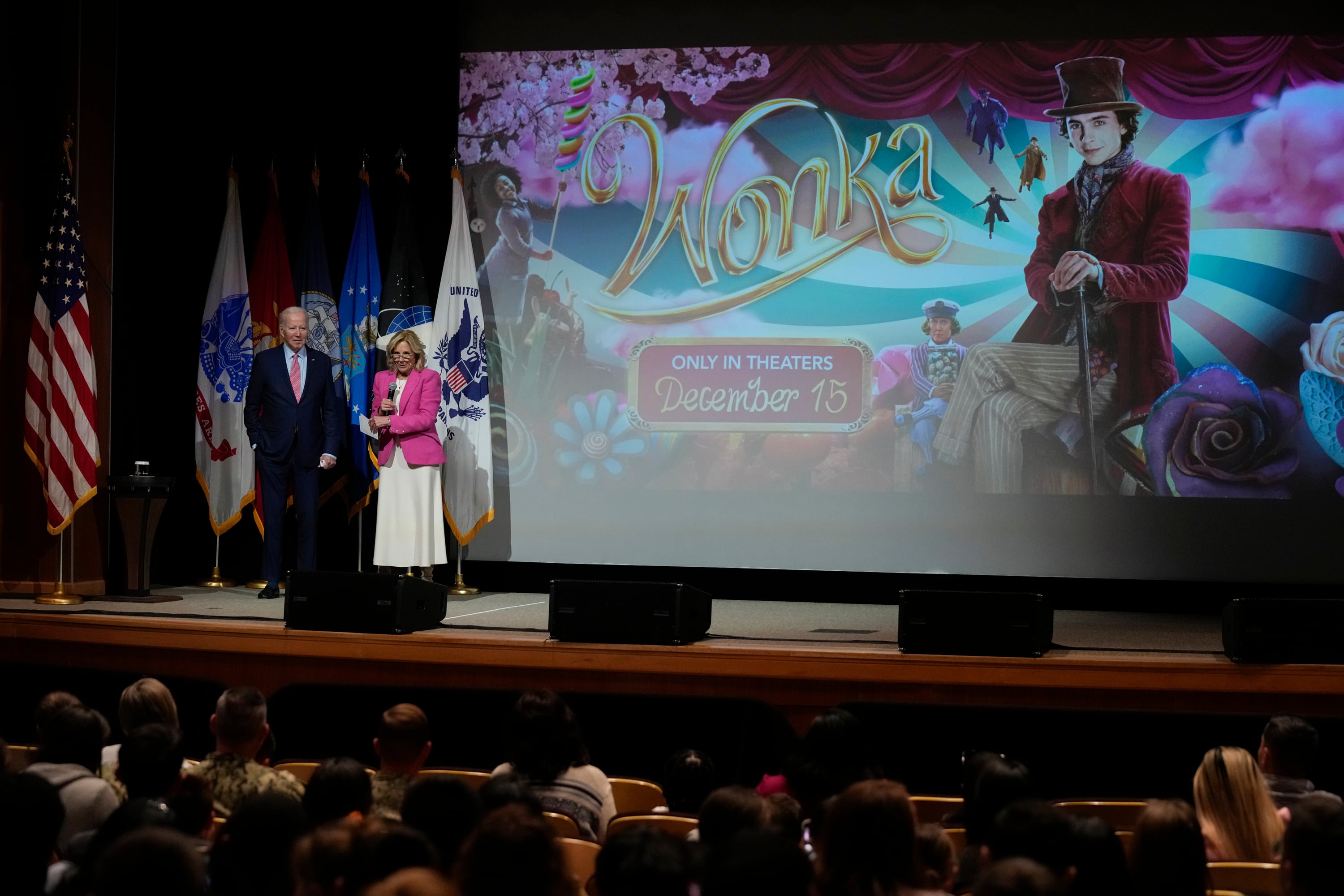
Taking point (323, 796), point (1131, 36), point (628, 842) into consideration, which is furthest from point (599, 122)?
point (628, 842)

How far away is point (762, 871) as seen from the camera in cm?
182

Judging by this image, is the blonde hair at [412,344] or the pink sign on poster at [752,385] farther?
the pink sign on poster at [752,385]

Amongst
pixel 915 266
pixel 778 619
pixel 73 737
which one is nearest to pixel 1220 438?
pixel 915 266

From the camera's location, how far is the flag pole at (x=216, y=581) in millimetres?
7789

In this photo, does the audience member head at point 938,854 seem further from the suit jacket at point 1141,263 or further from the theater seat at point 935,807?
the suit jacket at point 1141,263

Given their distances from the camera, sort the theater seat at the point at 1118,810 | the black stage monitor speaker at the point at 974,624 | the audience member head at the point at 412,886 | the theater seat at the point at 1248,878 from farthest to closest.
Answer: the black stage monitor speaker at the point at 974,624 → the theater seat at the point at 1118,810 → the theater seat at the point at 1248,878 → the audience member head at the point at 412,886

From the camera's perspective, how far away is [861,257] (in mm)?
7379

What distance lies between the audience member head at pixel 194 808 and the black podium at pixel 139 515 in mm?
4476

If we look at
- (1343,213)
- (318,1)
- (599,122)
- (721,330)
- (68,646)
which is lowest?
(68,646)

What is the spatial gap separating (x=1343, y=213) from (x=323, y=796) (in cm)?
636

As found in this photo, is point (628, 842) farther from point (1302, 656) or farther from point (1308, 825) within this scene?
point (1302, 656)

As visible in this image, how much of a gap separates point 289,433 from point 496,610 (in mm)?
1538

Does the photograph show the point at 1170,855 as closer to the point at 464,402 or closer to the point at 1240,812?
the point at 1240,812

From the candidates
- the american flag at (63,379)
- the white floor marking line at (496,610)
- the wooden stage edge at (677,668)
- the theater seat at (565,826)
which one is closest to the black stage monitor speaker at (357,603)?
the wooden stage edge at (677,668)
